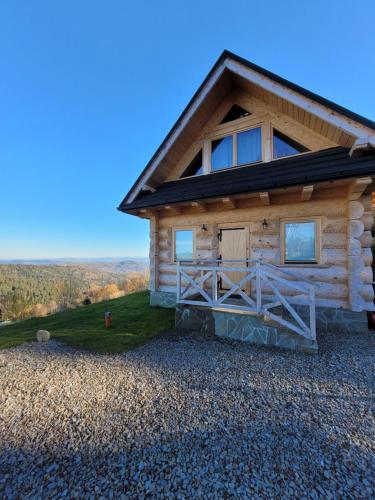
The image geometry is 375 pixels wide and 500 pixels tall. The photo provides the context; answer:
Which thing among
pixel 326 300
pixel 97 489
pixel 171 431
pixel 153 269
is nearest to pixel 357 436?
pixel 171 431

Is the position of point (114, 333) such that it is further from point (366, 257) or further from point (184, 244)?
point (366, 257)

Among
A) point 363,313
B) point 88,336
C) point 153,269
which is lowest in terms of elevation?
point 88,336

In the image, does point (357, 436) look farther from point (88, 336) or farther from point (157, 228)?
point (157, 228)

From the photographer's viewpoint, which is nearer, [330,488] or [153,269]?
[330,488]

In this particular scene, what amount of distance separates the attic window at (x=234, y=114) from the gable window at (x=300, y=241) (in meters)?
4.46

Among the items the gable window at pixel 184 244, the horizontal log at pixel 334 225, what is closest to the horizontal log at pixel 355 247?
the horizontal log at pixel 334 225

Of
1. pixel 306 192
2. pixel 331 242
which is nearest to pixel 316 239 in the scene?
pixel 331 242

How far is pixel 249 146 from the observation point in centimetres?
767

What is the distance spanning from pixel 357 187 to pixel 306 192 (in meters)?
1.18

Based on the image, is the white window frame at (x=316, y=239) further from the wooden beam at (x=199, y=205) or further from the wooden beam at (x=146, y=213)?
the wooden beam at (x=146, y=213)

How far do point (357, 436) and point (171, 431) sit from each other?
215 centimetres

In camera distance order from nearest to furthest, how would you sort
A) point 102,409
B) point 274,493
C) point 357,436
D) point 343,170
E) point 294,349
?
point 274,493
point 357,436
point 102,409
point 294,349
point 343,170

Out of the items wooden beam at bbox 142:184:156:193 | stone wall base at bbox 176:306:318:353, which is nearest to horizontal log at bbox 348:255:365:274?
stone wall base at bbox 176:306:318:353

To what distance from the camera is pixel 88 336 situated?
19.2 ft
